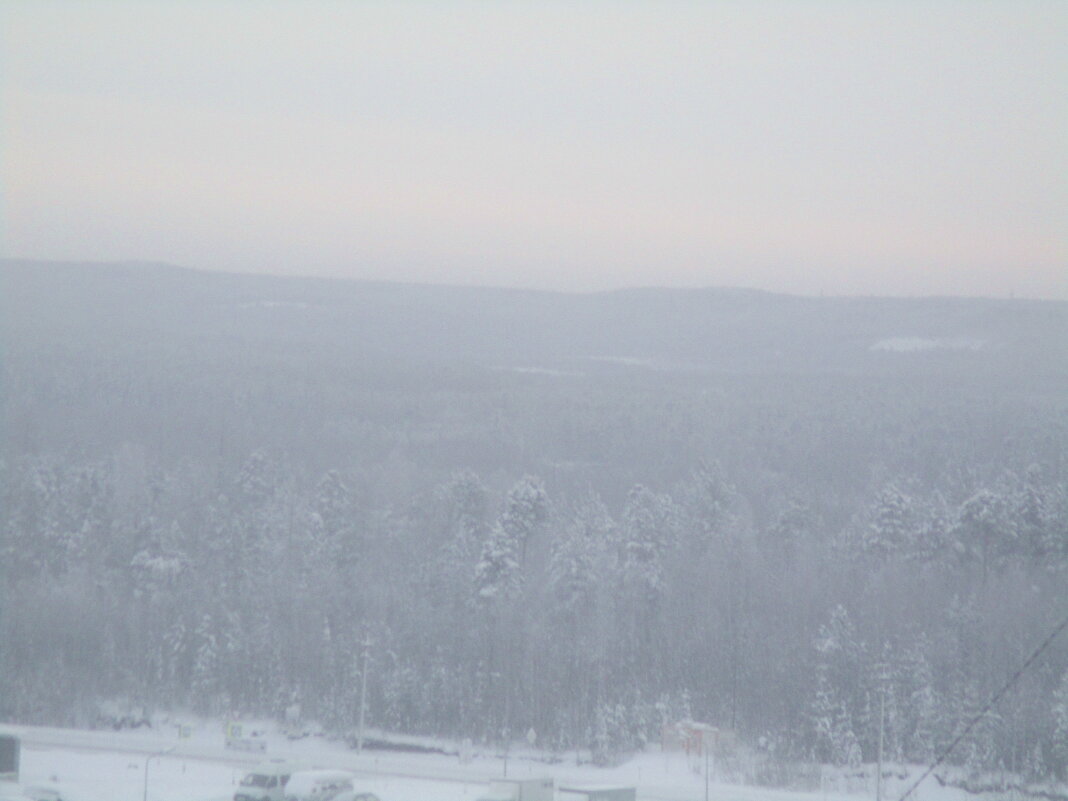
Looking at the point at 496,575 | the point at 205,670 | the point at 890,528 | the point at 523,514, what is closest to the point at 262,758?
the point at 205,670

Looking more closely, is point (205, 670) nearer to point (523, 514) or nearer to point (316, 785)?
point (523, 514)

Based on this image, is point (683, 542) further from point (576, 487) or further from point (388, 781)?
point (388, 781)

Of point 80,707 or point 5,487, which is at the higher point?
point 5,487

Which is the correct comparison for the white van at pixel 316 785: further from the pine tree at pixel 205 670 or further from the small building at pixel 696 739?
the pine tree at pixel 205 670

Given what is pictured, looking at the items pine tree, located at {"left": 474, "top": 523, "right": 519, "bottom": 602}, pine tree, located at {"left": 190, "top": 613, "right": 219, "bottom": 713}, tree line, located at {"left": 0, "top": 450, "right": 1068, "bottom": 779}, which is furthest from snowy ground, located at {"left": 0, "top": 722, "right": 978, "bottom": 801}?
pine tree, located at {"left": 474, "top": 523, "right": 519, "bottom": 602}

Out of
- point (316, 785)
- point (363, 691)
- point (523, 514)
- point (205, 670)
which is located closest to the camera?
point (316, 785)

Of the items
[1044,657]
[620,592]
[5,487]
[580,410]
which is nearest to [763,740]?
[1044,657]

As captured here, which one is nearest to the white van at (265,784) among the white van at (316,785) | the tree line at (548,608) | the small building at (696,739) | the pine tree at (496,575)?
the white van at (316,785)
